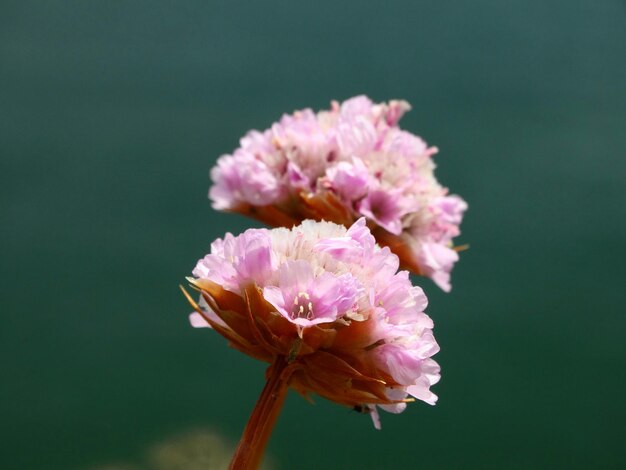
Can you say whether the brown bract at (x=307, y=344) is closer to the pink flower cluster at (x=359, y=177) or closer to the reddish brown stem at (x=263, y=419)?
the reddish brown stem at (x=263, y=419)

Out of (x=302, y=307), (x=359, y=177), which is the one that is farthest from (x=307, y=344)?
(x=359, y=177)

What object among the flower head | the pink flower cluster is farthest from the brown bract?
the pink flower cluster

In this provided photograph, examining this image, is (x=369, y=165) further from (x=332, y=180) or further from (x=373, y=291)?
(x=373, y=291)

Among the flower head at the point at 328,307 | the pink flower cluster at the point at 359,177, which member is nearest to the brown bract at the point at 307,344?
the flower head at the point at 328,307

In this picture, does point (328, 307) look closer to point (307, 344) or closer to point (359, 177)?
point (307, 344)

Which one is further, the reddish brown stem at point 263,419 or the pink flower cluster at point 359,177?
the pink flower cluster at point 359,177

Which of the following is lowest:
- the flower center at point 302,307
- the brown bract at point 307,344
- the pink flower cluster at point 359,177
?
the brown bract at point 307,344

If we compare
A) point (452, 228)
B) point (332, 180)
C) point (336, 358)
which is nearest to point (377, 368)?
point (336, 358)

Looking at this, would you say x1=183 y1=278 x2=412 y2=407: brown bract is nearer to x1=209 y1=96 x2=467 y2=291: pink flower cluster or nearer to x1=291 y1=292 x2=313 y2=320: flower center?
x1=291 y1=292 x2=313 y2=320: flower center
